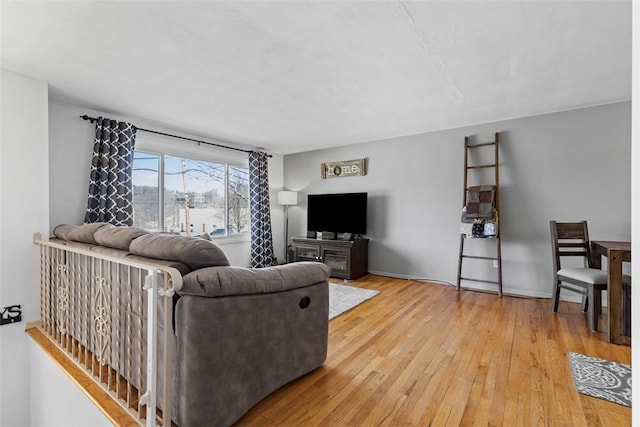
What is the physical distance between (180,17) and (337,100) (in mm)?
1685

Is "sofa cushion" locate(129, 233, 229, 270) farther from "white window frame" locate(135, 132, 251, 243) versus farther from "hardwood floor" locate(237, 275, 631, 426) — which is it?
"white window frame" locate(135, 132, 251, 243)

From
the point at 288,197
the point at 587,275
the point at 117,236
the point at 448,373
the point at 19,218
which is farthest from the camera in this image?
the point at 288,197

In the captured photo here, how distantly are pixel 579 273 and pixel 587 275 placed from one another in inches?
3.5

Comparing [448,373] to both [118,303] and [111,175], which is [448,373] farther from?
[111,175]

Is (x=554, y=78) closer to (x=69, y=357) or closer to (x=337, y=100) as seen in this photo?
(x=337, y=100)

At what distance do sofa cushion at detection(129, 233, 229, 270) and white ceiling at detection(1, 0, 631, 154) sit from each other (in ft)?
4.54

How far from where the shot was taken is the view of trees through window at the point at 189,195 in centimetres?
391

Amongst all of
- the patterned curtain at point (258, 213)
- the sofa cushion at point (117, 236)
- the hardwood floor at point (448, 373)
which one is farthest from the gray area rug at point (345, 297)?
the sofa cushion at point (117, 236)

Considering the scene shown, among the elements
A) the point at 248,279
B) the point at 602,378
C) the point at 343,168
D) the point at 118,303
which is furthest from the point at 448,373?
the point at 343,168

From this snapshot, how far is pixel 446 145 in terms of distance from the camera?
4.18 metres

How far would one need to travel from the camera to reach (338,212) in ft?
16.3

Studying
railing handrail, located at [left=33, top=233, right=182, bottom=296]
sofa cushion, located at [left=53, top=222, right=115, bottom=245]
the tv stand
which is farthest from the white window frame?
railing handrail, located at [left=33, top=233, right=182, bottom=296]

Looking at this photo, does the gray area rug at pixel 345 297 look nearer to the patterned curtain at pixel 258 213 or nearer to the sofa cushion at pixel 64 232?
the patterned curtain at pixel 258 213

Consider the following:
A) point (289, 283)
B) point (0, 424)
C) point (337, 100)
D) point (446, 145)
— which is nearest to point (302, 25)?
point (337, 100)
